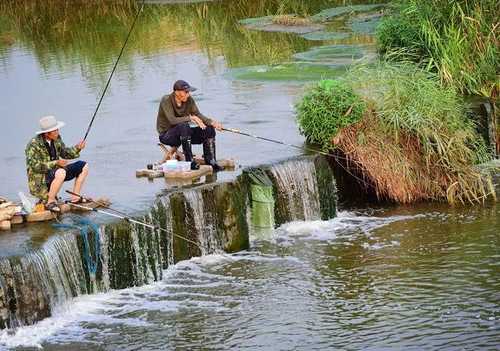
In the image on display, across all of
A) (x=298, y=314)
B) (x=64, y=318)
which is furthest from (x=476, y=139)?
(x=64, y=318)

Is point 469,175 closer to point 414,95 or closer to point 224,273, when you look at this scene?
point 414,95

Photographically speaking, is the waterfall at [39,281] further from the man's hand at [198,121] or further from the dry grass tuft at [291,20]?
the dry grass tuft at [291,20]

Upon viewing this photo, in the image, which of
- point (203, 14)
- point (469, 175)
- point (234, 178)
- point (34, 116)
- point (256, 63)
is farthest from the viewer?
point (203, 14)

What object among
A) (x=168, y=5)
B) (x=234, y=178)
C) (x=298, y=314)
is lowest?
(x=298, y=314)

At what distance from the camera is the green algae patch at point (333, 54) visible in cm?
2279

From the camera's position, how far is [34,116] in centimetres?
2000

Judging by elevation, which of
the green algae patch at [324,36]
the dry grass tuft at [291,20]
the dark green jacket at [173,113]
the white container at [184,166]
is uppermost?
the dry grass tuft at [291,20]

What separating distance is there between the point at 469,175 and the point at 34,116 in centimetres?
800

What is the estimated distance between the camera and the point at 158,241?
45.0 feet

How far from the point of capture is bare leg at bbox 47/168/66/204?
13297mm

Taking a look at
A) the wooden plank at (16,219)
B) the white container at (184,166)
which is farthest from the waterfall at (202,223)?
the wooden plank at (16,219)

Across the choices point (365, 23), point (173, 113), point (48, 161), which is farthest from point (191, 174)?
point (365, 23)

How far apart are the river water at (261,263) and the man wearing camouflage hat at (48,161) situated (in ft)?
1.77

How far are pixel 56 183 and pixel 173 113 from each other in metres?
2.57
